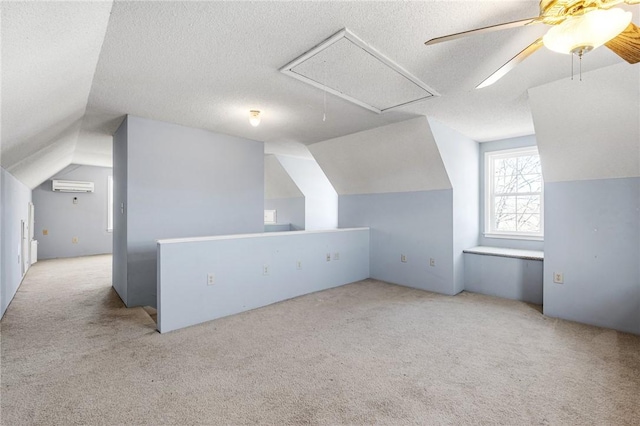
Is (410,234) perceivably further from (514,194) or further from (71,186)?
(71,186)

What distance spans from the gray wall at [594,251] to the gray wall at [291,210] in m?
4.48

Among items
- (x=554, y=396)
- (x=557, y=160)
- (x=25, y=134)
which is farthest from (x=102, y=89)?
(x=557, y=160)

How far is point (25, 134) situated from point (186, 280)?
6.38 ft

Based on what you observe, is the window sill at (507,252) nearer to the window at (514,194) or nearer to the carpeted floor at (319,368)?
the window at (514,194)

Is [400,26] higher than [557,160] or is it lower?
higher

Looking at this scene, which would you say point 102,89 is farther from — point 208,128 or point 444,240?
point 444,240

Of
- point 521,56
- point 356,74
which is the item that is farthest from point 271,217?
point 521,56

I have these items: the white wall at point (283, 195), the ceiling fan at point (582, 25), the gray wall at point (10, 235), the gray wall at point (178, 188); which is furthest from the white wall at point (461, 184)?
the gray wall at point (10, 235)

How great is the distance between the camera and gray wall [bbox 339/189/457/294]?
4203 mm

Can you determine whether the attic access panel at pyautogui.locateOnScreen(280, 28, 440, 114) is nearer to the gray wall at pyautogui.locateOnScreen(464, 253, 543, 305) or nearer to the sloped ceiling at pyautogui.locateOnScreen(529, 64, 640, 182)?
the sloped ceiling at pyautogui.locateOnScreen(529, 64, 640, 182)

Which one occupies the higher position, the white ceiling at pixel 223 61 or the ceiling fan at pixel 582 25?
the white ceiling at pixel 223 61

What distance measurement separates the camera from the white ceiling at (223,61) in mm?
1617

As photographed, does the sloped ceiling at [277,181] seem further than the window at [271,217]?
No

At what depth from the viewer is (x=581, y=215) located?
3.11 metres
